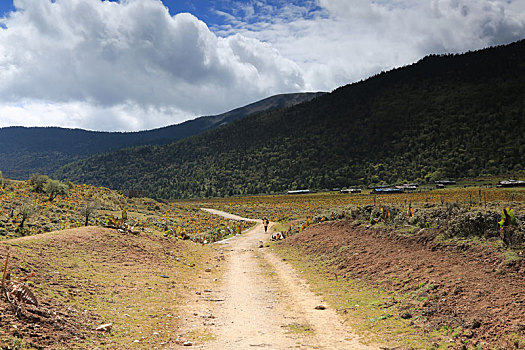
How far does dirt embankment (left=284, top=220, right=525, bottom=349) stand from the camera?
23.1 ft

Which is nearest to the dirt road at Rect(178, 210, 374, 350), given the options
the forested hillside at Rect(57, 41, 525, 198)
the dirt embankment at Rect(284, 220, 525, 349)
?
the dirt embankment at Rect(284, 220, 525, 349)

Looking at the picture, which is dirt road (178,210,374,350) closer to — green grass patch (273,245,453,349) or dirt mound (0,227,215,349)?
green grass patch (273,245,453,349)

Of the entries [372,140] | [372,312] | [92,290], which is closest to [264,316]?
[372,312]

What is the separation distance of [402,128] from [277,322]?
13054 cm

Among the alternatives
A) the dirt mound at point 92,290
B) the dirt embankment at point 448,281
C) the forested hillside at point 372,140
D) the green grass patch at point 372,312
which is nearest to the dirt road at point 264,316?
the green grass patch at point 372,312

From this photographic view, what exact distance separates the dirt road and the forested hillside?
324ft

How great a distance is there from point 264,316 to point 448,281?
16.5 ft

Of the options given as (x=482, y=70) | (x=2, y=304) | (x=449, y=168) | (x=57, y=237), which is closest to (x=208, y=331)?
(x=2, y=304)

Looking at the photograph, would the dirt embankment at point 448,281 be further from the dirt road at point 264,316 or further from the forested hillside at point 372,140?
the forested hillside at point 372,140

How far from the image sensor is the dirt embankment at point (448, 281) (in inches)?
277

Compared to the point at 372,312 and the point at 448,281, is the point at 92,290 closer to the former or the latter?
the point at 372,312

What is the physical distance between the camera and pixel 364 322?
910 cm

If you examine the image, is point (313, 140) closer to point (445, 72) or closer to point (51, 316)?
point (445, 72)

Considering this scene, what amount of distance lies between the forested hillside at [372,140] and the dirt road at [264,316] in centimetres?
9861
